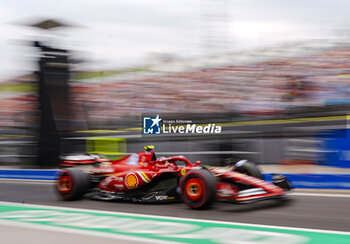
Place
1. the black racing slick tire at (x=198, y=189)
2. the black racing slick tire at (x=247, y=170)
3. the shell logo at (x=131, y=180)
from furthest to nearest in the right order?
the shell logo at (x=131, y=180)
the black racing slick tire at (x=247, y=170)
the black racing slick tire at (x=198, y=189)

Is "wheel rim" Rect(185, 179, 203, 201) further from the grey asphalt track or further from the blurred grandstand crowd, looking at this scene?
the blurred grandstand crowd

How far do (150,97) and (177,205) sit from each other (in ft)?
→ 35.5

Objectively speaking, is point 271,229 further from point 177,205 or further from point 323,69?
point 323,69

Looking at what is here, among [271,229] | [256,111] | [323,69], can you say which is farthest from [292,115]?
[271,229]

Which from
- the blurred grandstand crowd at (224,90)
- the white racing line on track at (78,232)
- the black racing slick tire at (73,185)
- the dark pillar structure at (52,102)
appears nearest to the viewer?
the white racing line on track at (78,232)

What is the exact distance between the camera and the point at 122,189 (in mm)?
6957

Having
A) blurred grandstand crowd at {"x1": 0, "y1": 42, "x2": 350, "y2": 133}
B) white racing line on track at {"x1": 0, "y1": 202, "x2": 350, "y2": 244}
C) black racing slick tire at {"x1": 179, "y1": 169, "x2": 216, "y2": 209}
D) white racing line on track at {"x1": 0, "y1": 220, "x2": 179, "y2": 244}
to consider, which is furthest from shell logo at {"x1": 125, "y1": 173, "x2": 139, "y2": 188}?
blurred grandstand crowd at {"x1": 0, "y1": 42, "x2": 350, "y2": 133}

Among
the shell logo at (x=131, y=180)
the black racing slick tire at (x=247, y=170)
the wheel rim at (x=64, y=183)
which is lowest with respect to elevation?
the wheel rim at (x=64, y=183)

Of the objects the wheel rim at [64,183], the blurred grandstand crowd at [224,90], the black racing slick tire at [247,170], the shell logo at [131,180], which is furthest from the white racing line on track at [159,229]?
the blurred grandstand crowd at [224,90]

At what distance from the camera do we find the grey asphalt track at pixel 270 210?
5.07 metres

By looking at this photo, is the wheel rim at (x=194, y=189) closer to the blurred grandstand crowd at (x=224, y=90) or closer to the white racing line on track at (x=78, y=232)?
the white racing line on track at (x=78, y=232)

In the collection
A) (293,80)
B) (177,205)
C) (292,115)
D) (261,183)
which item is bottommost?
(177,205)

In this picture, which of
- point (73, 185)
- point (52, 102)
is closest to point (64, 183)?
point (73, 185)

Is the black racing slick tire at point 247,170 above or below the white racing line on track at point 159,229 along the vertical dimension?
above
